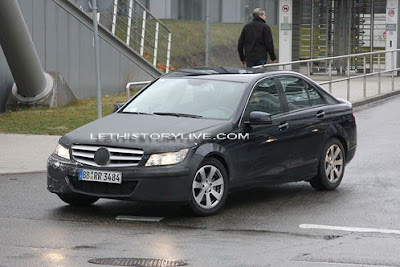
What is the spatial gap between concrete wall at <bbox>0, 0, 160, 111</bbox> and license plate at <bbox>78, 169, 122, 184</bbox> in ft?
38.8

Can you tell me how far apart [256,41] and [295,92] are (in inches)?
337

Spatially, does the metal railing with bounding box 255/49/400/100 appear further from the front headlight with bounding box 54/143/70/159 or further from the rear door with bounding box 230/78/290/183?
the front headlight with bounding box 54/143/70/159

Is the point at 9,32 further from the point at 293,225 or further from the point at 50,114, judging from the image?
the point at 293,225

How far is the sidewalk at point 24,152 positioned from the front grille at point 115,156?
3.60 metres

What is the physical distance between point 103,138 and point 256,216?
170cm

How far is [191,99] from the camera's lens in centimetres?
1094

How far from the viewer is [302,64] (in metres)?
21.9

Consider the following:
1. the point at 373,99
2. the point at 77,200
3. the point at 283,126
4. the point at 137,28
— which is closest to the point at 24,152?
the point at 77,200

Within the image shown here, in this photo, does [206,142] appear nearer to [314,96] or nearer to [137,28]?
[314,96]

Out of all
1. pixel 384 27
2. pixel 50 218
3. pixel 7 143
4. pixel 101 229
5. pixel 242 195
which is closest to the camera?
pixel 101 229

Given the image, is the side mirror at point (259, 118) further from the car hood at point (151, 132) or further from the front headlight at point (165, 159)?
the front headlight at point (165, 159)

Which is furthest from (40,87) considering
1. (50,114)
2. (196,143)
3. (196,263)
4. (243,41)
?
(196,263)

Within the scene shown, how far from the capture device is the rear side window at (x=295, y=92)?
37.7 feet

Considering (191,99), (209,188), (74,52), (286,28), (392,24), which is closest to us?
(209,188)
